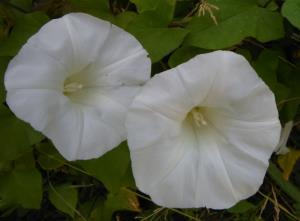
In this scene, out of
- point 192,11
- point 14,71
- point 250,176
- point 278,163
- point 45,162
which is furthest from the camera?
point 278,163

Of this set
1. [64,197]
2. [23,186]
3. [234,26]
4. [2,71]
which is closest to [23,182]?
[23,186]

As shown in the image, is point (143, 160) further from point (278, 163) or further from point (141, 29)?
point (278, 163)

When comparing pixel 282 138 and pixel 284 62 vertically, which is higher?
pixel 284 62

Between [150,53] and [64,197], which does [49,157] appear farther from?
[150,53]

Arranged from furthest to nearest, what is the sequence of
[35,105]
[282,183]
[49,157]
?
[282,183], [49,157], [35,105]

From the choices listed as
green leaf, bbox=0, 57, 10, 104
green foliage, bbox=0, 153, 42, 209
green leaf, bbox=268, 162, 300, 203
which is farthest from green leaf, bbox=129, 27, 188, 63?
green leaf, bbox=268, 162, 300, 203

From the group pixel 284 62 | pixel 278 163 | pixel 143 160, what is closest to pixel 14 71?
pixel 143 160

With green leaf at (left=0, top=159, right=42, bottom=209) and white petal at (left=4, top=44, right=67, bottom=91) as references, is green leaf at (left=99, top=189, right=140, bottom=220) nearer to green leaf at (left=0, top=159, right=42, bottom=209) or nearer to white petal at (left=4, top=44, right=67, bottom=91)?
green leaf at (left=0, top=159, right=42, bottom=209)

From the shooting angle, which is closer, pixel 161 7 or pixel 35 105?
pixel 35 105

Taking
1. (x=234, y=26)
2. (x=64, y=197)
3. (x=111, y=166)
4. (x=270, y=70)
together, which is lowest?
(x=64, y=197)
